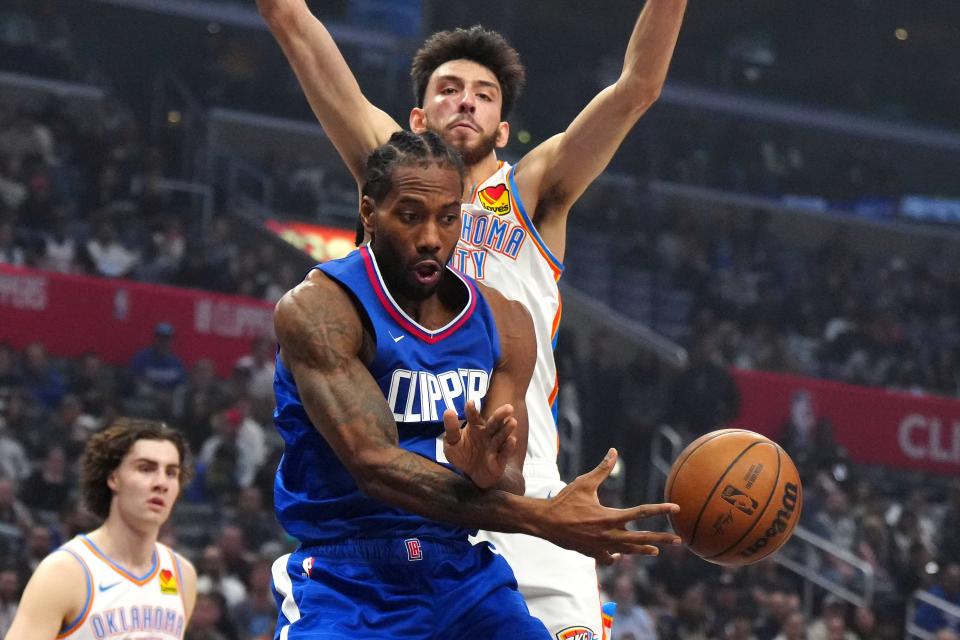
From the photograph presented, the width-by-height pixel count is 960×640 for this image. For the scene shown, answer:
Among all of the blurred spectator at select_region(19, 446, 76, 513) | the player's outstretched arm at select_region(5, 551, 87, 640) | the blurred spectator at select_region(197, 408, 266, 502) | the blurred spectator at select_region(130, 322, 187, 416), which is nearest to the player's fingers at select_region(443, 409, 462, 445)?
the player's outstretched arm at select_region(5, 551, 87, 640)

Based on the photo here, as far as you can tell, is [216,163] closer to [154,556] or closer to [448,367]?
[154,556]

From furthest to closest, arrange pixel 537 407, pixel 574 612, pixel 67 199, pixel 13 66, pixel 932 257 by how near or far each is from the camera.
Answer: pixel 932 257 → pixel 13 66 → pixel 67 199 → pixel 537 407 → pixel 574 612

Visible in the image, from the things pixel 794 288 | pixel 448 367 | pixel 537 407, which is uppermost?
pixel 448 367

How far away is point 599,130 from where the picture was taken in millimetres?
4270

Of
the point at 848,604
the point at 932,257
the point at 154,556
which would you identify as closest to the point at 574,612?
the point at 154,556

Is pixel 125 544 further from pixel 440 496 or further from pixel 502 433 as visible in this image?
pixel 502 433

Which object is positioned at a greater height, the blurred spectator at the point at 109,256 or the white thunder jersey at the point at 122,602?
the blurred spectator at the point at 109,256

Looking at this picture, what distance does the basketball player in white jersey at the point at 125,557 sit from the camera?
488 centimetres

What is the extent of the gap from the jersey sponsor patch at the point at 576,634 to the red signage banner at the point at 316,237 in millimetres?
13522

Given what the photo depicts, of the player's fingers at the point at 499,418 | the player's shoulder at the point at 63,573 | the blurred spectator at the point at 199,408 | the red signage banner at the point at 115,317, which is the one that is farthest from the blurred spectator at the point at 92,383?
the player's fingers at the point at 499,418

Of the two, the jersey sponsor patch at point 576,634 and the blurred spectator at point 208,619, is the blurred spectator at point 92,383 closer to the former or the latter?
the blurred spectator at point 208,619

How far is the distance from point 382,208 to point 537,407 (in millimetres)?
1253

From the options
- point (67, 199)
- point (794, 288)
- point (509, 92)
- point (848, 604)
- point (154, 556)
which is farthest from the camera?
point (794, 288)

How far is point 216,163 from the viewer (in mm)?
18469
